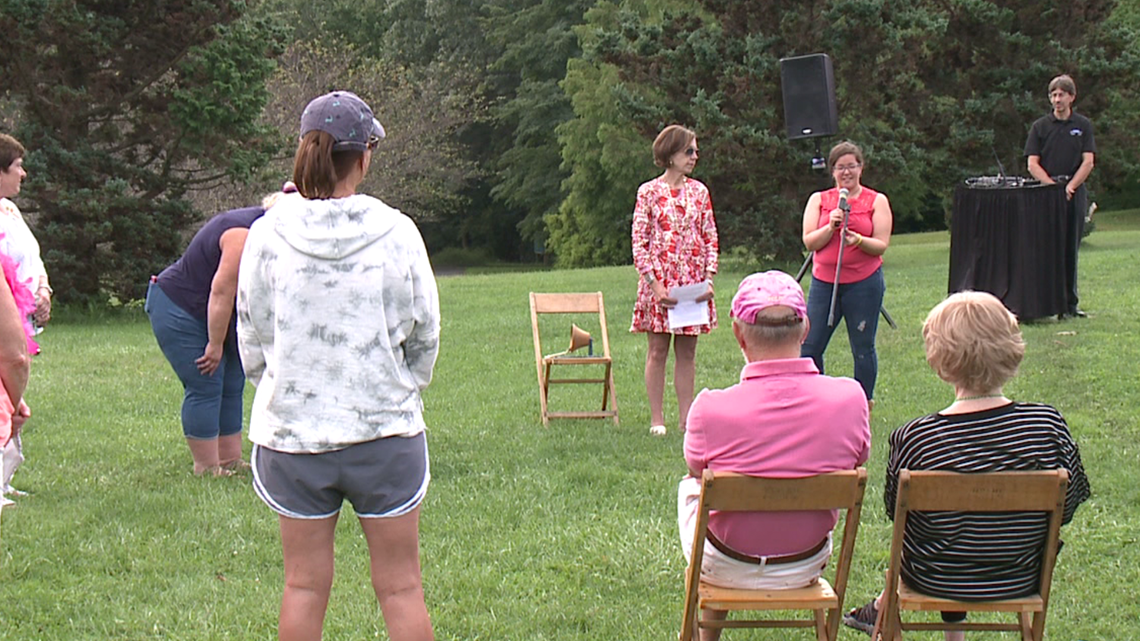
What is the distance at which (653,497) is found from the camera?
590cm

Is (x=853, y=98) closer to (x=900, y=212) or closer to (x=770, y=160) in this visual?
(x=770, y=160)

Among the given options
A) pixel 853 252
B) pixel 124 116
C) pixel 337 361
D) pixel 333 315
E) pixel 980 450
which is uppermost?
pixel 124 116

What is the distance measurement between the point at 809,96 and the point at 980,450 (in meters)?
11.2

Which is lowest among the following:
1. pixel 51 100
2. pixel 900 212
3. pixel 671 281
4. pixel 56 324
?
pixel 900 212

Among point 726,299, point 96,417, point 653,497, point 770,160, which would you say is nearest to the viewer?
point 653,497

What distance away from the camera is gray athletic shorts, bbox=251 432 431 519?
3.12 metres

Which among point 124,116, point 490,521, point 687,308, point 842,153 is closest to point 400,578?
point 490,521

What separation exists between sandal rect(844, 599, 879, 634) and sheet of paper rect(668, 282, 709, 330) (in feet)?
10.6

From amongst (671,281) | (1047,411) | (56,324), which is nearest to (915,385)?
(671,281)

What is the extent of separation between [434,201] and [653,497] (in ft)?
108

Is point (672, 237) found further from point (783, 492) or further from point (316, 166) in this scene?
point (316, 166)

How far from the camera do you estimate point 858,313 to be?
720 cm

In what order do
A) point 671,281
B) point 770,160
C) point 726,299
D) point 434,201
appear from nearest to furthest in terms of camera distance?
1. point 671,281
2. point 726,299
3. point 770,160
4. point 434,201

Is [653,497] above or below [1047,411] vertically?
below
